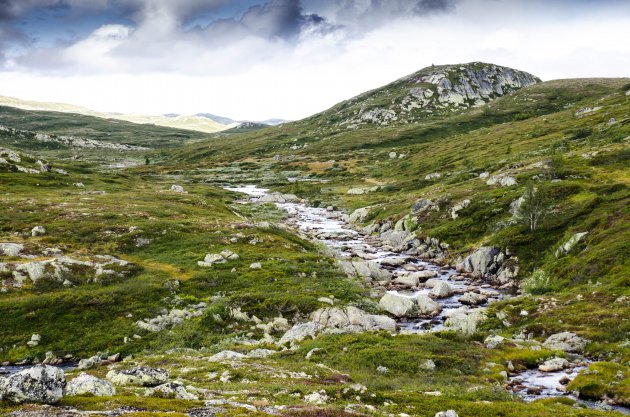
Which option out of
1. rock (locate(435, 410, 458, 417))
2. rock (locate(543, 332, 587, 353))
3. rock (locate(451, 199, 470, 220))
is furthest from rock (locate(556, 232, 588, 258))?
rock (locate(435, 410, 458, 417))

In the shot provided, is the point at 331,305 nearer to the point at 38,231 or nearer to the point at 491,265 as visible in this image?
the point at 491,265

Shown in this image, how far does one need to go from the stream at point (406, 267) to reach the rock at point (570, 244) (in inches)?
381

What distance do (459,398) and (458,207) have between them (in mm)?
62161

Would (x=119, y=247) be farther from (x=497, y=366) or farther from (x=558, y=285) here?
(x=558, y=285)

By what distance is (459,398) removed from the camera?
23.7 metres

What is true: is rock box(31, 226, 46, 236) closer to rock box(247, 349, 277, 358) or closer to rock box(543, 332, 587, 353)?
rock box(247, 349, 277, 358)

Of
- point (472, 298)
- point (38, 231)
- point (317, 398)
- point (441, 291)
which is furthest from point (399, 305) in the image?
point (38, 231)

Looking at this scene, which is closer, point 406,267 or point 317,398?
point 317,398

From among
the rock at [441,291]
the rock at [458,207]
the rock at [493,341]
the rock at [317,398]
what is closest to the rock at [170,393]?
the rock at [317,398]

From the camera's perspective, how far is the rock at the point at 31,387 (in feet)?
49.9

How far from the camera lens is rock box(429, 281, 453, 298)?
53.4 metres

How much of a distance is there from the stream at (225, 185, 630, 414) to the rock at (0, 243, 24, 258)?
45.9m

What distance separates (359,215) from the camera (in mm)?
108688

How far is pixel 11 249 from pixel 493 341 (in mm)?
55615
